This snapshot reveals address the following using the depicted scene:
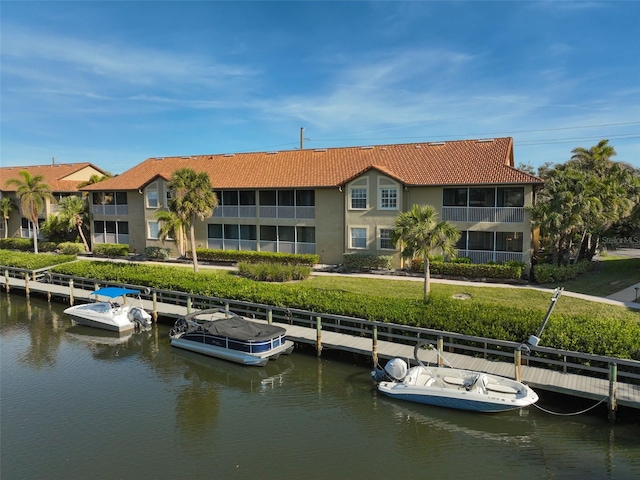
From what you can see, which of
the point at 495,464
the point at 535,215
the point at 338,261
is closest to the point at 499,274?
the point at 535,215

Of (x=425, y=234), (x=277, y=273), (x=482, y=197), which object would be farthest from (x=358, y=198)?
(x=425, y=234)

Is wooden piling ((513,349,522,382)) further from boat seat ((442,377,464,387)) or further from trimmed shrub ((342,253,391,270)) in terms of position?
trimmed shrub ((342,253,391,270))

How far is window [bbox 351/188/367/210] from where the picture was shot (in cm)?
3403

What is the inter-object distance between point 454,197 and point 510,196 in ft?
11.5

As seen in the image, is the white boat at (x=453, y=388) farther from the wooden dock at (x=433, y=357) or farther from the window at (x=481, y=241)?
the window at (x=481, y=241)

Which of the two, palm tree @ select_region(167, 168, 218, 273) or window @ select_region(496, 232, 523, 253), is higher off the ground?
palm tree @ select_region(167, 168, 218, 273)

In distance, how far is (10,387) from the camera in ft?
57.5

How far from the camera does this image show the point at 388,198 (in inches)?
1314

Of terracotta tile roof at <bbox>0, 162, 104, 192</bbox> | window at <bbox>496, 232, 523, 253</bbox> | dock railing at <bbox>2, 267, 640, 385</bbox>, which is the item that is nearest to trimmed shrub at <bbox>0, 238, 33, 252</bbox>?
terracotta tile roof at <bbox>0, 162, 104, 192</bbox>

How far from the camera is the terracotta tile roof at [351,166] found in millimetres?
32000

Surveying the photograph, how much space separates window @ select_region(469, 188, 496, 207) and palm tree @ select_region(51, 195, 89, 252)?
36.3m

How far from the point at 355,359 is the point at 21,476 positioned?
39.1 ft

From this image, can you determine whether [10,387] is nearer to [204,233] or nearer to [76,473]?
[76,473]

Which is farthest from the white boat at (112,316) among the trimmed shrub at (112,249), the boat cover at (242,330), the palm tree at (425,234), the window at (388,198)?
the trimmed shrub at (112,249)
